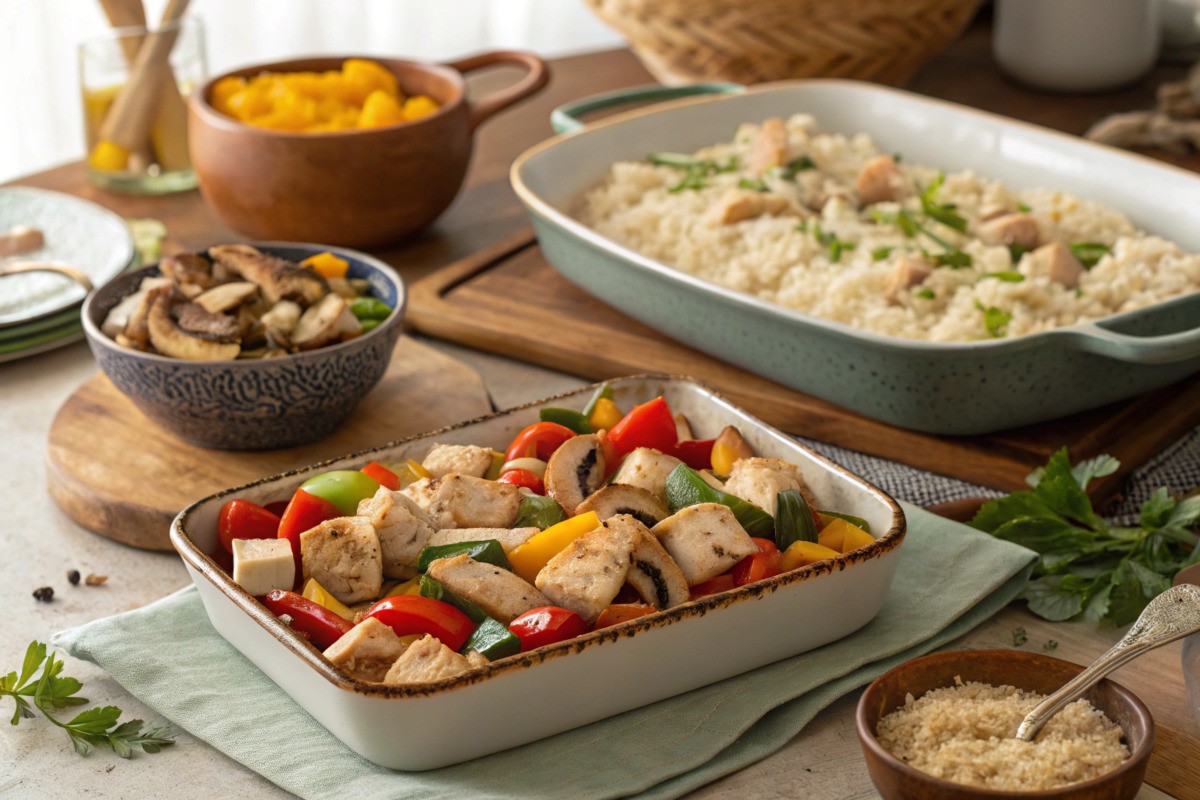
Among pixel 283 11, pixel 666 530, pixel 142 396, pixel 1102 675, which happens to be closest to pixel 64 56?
pixel 283 11

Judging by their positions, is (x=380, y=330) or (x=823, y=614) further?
(x=380, y=330)

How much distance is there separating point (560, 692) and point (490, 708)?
0.07 m

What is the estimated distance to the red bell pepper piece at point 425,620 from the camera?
3.89 ft

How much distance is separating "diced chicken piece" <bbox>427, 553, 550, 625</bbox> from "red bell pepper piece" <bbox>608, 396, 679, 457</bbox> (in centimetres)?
30

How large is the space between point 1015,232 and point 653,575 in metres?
1.04

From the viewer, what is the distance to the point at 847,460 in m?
1.73

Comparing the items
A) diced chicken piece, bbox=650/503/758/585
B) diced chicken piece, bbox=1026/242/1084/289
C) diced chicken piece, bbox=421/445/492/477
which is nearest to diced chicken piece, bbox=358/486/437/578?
diced chicken piece, bbox=421/445/492/477

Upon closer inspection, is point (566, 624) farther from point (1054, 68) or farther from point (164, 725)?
point (1054, 68)

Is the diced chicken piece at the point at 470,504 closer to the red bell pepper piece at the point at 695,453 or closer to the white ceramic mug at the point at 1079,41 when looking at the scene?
the red bell pepper piece at the point at 695,453

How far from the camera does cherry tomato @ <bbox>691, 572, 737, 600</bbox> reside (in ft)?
4.16

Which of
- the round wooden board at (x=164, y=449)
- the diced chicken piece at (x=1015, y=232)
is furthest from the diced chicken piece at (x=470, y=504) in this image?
the diced chicken piece at (x=1015, y=232)

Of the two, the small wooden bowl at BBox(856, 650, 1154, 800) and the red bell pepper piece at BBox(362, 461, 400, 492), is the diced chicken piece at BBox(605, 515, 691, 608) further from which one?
the red bell pepper piece at BBox(362, 461, 400, 492)

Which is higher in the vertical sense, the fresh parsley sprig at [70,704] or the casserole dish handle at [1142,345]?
the casserole dish handle at [1142,345]

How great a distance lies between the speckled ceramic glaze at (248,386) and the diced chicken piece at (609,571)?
562 millimetres
